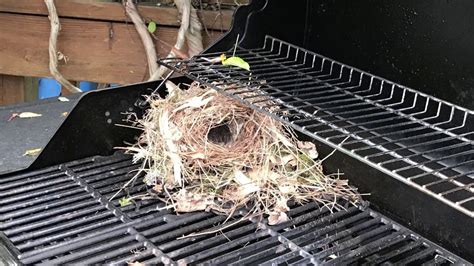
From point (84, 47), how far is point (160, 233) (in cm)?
117

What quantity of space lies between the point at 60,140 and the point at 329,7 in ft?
2.34

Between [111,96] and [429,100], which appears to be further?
[111,96]

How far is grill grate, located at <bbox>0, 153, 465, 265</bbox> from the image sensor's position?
1269mm

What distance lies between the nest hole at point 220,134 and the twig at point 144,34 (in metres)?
0.70

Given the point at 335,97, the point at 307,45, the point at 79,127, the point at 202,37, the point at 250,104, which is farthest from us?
the point at 202,37

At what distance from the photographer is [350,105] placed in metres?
1.43

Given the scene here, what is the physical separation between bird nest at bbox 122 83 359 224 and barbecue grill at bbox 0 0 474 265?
0.04 m

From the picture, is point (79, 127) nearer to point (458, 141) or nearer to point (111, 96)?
point (111, 96)

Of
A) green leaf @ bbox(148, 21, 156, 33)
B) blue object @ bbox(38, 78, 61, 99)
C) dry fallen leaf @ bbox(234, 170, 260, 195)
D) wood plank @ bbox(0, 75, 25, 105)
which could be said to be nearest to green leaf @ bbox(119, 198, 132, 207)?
dry fallen leaf @ bbox(234, 170, 260, 195)

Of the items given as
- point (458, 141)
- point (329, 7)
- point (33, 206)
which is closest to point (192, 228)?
point (33, 206)

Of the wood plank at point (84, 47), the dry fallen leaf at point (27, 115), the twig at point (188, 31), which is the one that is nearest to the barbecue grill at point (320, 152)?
the dry fallen leaf at point (27, 115)

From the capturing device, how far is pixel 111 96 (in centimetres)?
163

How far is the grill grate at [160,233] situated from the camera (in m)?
1.27

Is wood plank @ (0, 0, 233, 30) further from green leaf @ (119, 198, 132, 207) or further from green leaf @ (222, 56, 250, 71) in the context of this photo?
green leaf @ (119, 198, 132, 207)
